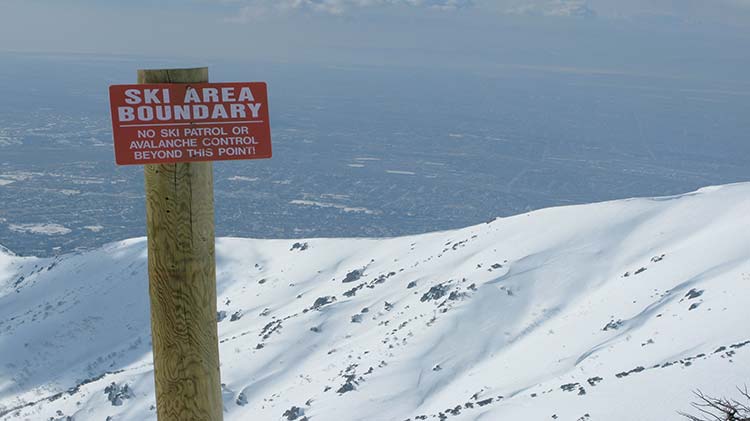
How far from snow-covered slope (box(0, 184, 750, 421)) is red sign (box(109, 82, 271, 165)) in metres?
22.0

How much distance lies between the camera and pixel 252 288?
91.8 meters

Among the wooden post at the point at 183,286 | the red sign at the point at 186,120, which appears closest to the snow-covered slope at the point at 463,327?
the wooden post at the point at 183,286

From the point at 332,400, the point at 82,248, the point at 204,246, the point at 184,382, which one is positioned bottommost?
the point at 82,248

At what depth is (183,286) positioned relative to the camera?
4.52 meters

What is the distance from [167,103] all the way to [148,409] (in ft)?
182

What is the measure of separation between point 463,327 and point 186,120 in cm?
5410

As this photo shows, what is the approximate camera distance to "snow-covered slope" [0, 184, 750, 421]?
36188mm

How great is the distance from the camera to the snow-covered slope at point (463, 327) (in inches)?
1425

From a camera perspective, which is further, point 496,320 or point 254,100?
point 496,320

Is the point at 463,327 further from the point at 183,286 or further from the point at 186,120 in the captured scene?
the point at 186,120

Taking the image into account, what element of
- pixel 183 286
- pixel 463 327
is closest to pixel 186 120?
pixel 183 286

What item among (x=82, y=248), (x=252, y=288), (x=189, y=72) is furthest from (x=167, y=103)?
(x=82, y=248)

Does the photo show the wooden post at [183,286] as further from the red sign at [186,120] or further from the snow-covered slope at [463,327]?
the snow-covered slope at [463,327]

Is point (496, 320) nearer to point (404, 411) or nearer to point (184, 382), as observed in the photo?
point (404, 411)
